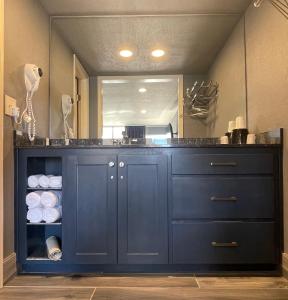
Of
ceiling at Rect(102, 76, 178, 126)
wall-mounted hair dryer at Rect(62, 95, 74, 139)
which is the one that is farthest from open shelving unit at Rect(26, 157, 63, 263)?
ceiling at Rect(102, 76, 178, 126)

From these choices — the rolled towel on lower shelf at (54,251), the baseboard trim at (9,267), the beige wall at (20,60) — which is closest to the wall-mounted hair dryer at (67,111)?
the beige wall at (20,60)

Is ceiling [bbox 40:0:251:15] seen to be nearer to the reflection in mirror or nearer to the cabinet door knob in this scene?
the reflection in mirror

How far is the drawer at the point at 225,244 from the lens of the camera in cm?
181

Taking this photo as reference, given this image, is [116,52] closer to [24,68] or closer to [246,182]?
[24,68]

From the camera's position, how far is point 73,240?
1832 mm

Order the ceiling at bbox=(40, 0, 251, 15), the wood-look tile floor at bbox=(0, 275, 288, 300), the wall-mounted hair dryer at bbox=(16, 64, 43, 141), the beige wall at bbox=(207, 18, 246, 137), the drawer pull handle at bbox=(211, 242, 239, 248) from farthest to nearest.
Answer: the beige wall at bbox=(207, 18, 246, 137), the ceiling at bbox=(40, 0, 251, 15), the wall-mounted hair dryer at bbox=(16, 64, 43, 141), the drawer pull handle at bbox=(211, 242, 239, 248), the wood-look tile floor at bbox=(0, 275, 288, 300)

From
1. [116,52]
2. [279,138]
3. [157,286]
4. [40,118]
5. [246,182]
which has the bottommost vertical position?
[157,286]

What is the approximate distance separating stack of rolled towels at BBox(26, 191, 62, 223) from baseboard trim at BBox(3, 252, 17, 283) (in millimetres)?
246

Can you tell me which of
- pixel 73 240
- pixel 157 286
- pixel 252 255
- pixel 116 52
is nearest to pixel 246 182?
pixel 252 255

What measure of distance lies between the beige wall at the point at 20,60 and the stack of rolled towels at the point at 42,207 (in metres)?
0.11

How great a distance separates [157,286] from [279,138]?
1.22m

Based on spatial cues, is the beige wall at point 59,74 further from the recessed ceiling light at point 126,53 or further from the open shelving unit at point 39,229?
the recessed ceiling light at point 126,53

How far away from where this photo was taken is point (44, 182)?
1.90m

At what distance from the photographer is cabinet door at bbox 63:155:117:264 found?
6.00ft
